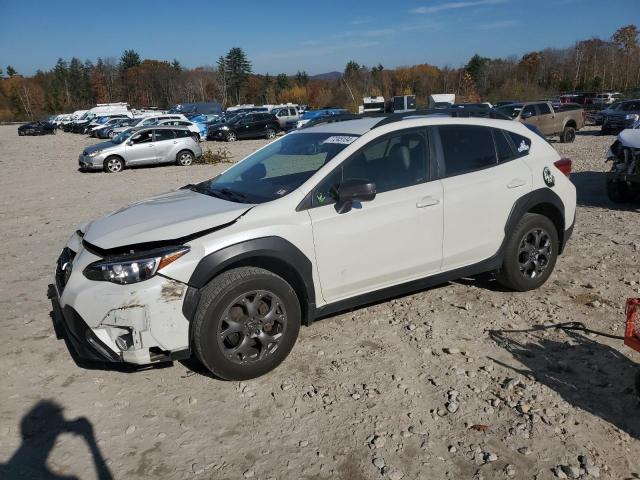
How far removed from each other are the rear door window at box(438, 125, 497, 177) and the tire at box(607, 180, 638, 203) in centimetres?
522

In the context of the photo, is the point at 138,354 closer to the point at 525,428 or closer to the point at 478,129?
the point at 525,428

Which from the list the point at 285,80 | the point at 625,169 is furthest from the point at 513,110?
the point at 285,80

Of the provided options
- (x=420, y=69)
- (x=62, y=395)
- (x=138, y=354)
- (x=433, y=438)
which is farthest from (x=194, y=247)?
(x=420, y=69)

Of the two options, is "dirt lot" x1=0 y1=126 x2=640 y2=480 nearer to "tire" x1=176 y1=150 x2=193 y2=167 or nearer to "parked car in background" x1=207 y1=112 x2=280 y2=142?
"tire" x1=176 y1=150 x2=193 y2=167

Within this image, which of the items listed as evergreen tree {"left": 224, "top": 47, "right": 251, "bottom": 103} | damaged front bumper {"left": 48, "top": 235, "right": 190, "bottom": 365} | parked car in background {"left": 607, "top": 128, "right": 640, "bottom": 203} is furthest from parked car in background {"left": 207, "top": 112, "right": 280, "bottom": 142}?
evergreen tree {"left": 224, "top": 47, "right": 251, "bottom": 103}

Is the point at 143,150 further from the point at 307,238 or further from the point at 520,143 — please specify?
the point at 307,238

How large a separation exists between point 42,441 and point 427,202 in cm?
312

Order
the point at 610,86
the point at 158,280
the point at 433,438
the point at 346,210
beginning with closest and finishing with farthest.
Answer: the point at 433,438 → the point at 158,280 → the point at 346,210 → the point at 610,86

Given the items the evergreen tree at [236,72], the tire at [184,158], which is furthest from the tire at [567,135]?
the evergreen tree at [236,72]

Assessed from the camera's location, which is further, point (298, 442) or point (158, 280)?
point (158, 280)

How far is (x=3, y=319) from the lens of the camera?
484 centimetres

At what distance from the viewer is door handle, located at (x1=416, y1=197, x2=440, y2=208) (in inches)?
163

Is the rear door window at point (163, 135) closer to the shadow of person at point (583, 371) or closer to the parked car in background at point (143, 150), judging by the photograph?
the parked car in background at point (143, 150)

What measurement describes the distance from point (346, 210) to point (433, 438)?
5.44 ft
